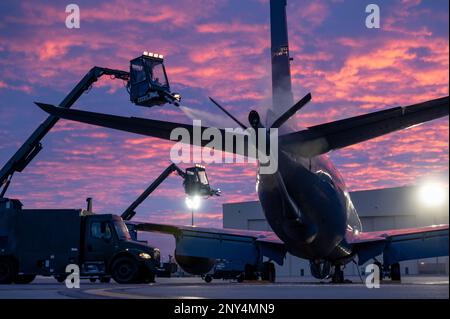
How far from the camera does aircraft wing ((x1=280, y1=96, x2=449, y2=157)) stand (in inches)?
452

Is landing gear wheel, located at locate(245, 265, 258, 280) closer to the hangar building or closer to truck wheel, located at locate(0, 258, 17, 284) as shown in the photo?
truck wheel, located at locate(0, 258, 17, 284)

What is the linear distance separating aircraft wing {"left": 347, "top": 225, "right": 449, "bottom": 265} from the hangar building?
64.2 ft

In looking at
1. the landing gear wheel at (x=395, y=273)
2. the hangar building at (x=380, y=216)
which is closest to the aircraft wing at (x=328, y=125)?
the landing gear wheel at (x=395, y=273)

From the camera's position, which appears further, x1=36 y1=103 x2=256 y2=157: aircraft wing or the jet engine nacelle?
the jet engine nacelle

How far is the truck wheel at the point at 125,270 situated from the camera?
2372cm

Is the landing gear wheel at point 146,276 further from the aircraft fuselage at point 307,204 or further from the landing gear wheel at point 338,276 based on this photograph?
the landing gear wheel at point 338,276

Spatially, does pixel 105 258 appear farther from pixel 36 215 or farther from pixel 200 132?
pixel 200 132

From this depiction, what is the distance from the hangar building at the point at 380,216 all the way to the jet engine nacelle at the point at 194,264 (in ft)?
72.3

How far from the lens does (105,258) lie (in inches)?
975

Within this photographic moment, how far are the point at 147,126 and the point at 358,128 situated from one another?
495 cm

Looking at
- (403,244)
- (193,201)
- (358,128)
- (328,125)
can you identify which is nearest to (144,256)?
(403,244)

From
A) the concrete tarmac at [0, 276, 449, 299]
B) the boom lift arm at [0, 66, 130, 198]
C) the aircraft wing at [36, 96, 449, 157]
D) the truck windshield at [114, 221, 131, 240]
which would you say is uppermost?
the boom lift arm at [0, 66, 130, 198]

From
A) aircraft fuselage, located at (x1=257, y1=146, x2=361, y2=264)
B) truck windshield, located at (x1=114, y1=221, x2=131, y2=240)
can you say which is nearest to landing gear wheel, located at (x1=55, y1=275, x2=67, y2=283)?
truck windshield, located at (x1=114, y1=221, x2=131, y2=240)
